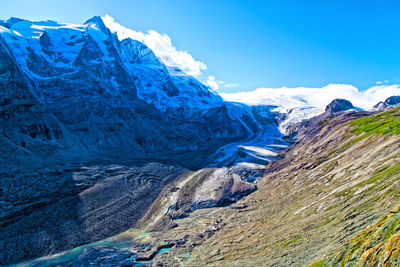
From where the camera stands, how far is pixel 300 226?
30.1 metres

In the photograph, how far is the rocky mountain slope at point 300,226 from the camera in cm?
2112

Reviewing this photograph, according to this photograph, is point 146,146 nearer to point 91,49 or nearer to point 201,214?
point 201,214

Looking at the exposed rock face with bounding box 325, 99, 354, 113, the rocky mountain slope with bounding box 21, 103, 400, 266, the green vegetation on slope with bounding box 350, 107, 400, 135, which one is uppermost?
the exposed rock face with bounding box 325, 99, 354, 113

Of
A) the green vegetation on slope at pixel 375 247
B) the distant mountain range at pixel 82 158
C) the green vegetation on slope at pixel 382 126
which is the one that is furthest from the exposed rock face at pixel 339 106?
the green vegetation on slope at pixel 375 247

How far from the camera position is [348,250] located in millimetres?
18703

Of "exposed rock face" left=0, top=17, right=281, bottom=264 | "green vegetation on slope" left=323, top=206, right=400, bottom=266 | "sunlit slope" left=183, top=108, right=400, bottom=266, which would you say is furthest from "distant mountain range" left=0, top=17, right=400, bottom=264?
"green vegetation on slope" left=323, top=206, right=400, bottom=266

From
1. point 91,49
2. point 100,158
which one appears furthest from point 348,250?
point 91,49

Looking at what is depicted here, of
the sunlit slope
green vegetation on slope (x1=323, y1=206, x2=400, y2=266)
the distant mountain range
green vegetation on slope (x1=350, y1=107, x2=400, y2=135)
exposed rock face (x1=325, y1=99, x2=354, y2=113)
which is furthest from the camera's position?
exposed rock face (x1=325, y1=99, x2=354, y2=113)

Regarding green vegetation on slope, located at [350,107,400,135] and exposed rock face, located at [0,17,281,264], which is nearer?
exposed rock face, located at [0,17,281,264]

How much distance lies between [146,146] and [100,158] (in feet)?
98.1

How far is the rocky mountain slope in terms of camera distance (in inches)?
832

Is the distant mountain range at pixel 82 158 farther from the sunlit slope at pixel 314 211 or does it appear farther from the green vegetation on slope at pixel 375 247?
the green vegetation on slope at pixel 375 247

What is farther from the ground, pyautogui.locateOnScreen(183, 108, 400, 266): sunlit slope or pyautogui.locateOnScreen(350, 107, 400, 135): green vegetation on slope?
pyautogui.locateOnScreen(350, 107, 400, 135): green vegetation on slope

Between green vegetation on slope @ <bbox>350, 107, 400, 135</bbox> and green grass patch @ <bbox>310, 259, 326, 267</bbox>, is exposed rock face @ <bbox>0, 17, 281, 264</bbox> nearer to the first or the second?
green vegetation on slope @ <bbox>350, 107, 400, 135</bbox>
